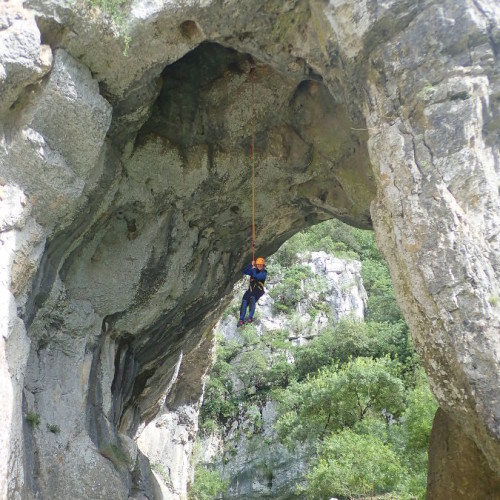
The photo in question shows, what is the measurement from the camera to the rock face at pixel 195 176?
631 centimetres

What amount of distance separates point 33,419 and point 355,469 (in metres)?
7.99

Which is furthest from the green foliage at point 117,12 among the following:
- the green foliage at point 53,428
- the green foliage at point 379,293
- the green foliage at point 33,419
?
the green foliage at point 379,293

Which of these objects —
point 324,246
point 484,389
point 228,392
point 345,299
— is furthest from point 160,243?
point 324,246

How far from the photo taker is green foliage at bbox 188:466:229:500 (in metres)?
16.8

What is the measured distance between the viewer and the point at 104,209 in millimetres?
9219

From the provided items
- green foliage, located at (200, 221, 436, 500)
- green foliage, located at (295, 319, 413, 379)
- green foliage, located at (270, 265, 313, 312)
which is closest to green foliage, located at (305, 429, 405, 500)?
green foliage, located at (200, 221, 436, 500)

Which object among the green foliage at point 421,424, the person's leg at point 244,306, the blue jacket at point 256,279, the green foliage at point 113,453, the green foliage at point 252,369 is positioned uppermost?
the green foliage at point 252,369

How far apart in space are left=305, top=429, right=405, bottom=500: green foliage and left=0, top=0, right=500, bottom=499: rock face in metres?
5.06

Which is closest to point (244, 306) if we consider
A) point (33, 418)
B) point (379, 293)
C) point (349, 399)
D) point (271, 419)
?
point (33, 418)

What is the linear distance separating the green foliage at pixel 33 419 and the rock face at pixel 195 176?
77 millimetres

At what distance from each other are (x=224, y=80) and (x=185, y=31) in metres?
1.99

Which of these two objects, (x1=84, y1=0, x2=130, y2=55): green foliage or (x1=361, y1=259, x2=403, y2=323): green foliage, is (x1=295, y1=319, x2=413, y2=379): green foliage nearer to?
(x1=361, y1=259, x2=403, y2=323): green foliage

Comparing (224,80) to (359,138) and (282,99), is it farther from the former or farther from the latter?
(359,138)

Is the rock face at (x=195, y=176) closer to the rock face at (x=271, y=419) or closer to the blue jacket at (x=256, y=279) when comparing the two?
the blue jacket at (x=256, y=279)
